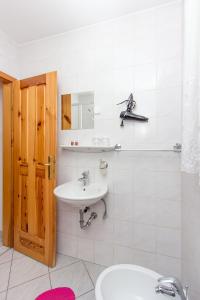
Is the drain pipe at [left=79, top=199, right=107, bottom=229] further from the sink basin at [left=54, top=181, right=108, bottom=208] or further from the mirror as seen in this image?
the mirror

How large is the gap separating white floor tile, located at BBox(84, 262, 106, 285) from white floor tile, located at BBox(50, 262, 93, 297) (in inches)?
1.6

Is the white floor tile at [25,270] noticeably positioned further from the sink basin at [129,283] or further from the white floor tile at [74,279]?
the sink basin at [129,283]

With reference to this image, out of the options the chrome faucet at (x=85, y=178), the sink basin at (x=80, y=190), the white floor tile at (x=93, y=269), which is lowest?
the white floor tile at (x=93, y=269)

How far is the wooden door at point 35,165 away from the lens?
173cm

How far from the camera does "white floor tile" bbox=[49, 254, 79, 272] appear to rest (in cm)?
173

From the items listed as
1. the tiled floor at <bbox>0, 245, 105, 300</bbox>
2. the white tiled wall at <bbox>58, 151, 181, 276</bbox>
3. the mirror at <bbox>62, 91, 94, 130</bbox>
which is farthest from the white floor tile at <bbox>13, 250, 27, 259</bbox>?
the mirror at <bbox>62, 91, 94, 130</bbox>

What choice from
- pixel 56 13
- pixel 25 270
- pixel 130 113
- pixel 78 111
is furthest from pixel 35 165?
pixel 56 13

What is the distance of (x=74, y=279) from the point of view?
156 cm

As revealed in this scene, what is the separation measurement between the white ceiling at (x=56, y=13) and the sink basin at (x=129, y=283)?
202 cm

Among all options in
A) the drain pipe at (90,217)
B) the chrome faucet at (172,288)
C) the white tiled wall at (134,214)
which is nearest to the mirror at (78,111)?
the white tiled wall at (134,214)

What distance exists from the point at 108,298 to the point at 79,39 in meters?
2.13

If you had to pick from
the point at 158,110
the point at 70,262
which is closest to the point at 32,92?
the point at 158,110

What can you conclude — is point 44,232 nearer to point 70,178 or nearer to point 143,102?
point 70,178

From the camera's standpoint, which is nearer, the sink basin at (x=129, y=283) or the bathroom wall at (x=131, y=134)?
the sink basin at (x=129, y=283)
